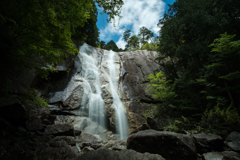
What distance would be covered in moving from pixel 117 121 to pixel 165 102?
4.34 m

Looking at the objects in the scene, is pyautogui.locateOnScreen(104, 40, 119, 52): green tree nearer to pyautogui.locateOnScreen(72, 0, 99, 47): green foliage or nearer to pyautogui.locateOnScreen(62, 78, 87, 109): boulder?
pyautogui.locateOnScreen(72, 0, 99, 47): green foliage

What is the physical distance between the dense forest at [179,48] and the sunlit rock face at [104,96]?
2.33 m

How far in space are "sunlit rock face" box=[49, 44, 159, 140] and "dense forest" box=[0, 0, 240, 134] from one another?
2.33 metres

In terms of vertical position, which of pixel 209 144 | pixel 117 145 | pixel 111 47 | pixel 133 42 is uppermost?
pixel 133 42

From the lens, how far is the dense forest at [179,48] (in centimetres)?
269

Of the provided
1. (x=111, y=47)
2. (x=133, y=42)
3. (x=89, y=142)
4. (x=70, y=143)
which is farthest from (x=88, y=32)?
(x=133, y=42)

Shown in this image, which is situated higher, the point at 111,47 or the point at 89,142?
the point at 111,47

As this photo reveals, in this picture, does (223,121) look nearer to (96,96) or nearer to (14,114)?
(96,96)

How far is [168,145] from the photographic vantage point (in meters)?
4.23

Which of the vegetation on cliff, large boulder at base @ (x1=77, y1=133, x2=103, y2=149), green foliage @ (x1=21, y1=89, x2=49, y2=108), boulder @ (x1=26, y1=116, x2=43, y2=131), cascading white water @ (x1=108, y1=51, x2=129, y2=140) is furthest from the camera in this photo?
cascading white water @ (x1=108, y1=51, x2=129, y2=140)

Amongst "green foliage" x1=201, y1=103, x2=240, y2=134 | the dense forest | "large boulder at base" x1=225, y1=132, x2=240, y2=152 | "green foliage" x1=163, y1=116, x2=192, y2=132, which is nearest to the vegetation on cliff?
the dense forest

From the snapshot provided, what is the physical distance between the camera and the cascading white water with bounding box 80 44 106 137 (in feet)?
30.6

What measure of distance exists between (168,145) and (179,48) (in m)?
7.85

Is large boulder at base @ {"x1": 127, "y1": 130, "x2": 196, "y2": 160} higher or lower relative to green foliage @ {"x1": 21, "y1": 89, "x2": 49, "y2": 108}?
lower
